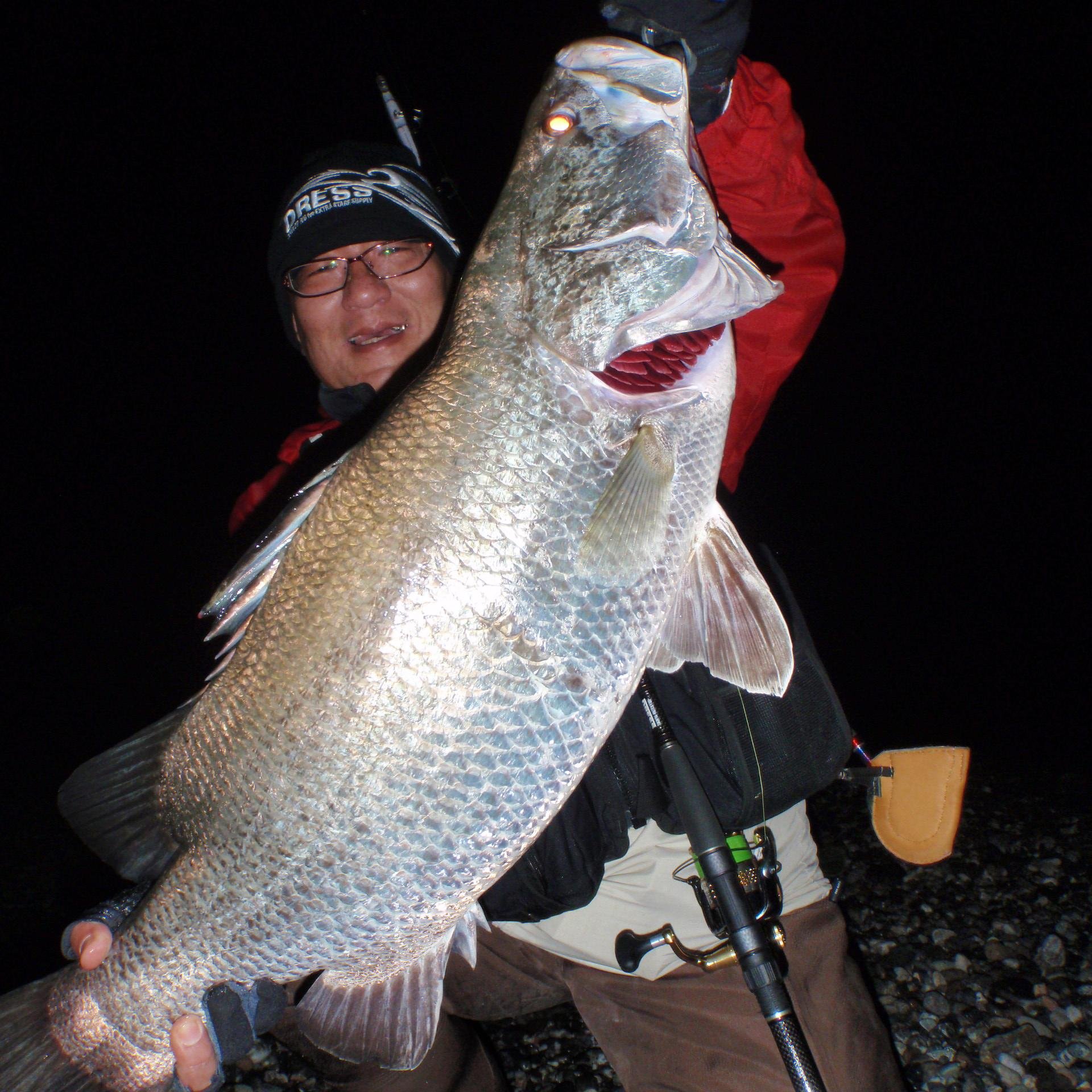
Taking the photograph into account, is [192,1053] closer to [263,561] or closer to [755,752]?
[263,561]

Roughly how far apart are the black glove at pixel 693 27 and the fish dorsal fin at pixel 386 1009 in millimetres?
2066

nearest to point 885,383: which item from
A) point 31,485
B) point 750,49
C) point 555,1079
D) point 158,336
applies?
point 750,49

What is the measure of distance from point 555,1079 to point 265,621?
2886 mm

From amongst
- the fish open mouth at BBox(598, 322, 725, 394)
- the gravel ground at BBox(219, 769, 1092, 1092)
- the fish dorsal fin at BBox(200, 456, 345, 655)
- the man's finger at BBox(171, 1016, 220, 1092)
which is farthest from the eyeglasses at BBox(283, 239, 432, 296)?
the gravel ground at BBox(219, 769, 1092, 1092)

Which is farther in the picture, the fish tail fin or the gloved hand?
the fish tail fin

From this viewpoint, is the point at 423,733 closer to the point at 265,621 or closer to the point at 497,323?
the point at 265,621

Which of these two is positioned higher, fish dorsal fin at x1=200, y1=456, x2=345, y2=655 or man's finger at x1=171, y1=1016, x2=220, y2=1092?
fish dorsal fin at x1=200, y1=456, x2=345, y2=655

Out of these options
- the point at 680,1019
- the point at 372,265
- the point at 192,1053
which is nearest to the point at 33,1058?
the point at 192,1053

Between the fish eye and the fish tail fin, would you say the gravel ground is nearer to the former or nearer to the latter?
the fish tail fin

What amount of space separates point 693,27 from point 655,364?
802 millimetres

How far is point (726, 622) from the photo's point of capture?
61.2 inches

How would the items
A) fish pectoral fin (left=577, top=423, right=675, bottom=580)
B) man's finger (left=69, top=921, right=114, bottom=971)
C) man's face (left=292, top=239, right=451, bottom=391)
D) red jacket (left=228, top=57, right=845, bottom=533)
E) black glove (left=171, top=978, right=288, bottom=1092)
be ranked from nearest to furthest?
fish pectoral fin (left=577, top=423, right=675, bottom=580) < black glove (left=171, top=978, right=288, bottom=1092) < man's finger (left=69, top=921, right=114, bottom=971) < red jacket (left=228, top=57, right=845, bottom=533) < man's face (left=292, top=239, right=451, bottom=391)

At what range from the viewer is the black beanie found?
106 inches

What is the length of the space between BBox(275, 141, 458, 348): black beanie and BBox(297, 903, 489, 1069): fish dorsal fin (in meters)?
2.35
